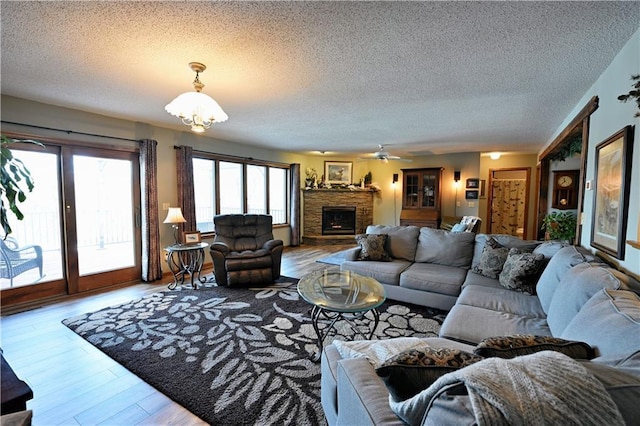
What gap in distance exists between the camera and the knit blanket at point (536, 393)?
0.55m

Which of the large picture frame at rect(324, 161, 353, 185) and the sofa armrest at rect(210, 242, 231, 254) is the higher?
the large picture frame at rect(324, 161, 353, 185)

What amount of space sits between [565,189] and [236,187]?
6540 millimetres

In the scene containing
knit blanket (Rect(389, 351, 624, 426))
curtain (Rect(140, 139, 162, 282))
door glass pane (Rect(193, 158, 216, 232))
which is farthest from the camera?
door glass pane (Rect(193, 158, 216, 232))

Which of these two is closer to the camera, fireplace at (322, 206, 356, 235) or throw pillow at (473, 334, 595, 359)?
throw pillow at (473, 334, 595, 359)

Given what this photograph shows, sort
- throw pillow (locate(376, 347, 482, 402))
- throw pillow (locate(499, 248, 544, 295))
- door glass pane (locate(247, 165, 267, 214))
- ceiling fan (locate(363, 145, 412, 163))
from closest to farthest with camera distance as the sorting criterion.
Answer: throw pillow (locate(376, 347, 482, 402)) → throw pillow (locate(499, 248, 544, 295)) → ceiling fan (locate(363, 145, 412, 163)) → door glass pane (locate(247, 165, 267, 214))

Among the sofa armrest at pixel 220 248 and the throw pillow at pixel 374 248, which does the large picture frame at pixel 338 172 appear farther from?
the sofa armrest at pixel 220 248

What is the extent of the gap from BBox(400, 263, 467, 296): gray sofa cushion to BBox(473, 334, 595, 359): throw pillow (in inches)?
77.9

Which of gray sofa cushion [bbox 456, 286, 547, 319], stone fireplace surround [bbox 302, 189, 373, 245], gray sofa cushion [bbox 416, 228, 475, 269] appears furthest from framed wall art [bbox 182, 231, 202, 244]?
gray sofa cushion [bbox 456, 286, 547, 319]

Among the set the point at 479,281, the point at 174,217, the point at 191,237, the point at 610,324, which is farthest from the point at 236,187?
the point at 610,324

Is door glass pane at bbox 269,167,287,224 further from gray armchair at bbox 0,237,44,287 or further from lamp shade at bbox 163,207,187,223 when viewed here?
gray armchair at bbox 0,237,44,287

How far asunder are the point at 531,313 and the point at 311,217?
5.77m

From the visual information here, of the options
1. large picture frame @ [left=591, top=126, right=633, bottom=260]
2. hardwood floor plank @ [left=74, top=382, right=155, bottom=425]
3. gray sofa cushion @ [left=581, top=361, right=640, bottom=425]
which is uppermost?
large picture frame @ [left=591, top=126, right=633, bottom=260]

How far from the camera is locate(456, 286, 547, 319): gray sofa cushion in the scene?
2.14 m

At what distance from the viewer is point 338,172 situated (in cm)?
789
